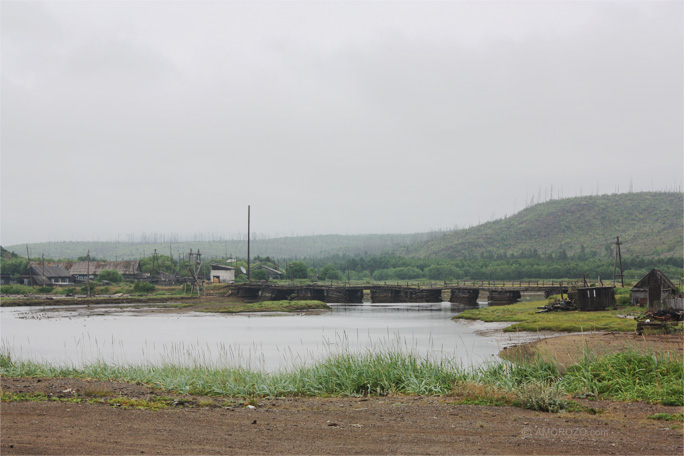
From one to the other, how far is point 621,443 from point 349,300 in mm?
84801

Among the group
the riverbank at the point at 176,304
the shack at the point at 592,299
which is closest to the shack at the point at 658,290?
the shack at the point at 592,299

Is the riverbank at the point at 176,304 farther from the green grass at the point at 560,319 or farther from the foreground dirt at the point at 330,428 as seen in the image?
the foreground dirt at the point at 330,428

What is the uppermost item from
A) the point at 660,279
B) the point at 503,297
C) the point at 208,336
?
the point at 660,279

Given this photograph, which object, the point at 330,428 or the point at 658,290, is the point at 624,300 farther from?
the point at 330,428

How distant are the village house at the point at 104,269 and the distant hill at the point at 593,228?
321ft

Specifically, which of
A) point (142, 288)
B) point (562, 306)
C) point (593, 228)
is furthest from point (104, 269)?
point (593, 228)

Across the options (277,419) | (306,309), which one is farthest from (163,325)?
(277,419)

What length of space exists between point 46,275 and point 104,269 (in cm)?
1221

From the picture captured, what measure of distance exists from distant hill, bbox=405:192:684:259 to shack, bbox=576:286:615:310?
103 meters

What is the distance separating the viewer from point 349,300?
3676 inches

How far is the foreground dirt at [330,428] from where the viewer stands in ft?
28.3

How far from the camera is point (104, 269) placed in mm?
121500

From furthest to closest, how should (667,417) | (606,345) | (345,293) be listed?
(345,293), (606,345), (667,417)

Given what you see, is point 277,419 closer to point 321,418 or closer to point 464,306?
point 321,418
